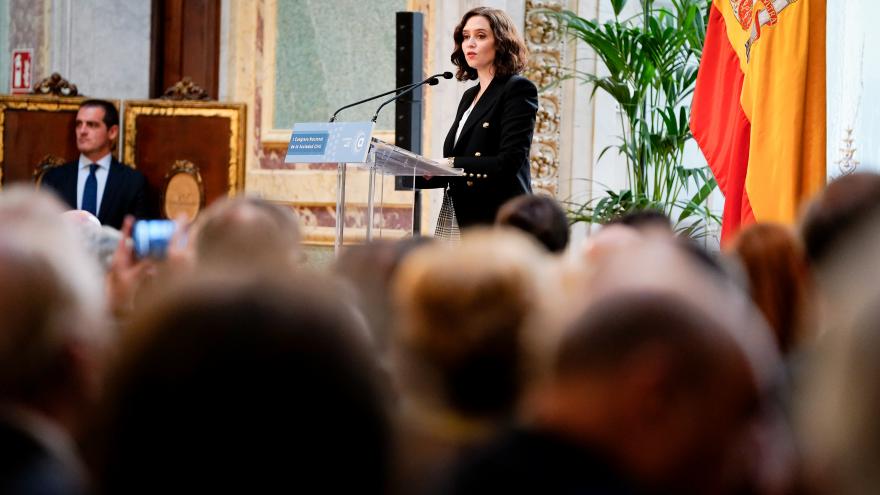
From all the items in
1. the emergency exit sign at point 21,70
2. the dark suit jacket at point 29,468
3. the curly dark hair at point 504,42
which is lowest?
the dark suit jacket at point 29,468


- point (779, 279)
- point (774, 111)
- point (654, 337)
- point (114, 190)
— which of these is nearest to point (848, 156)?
point (774, 111)

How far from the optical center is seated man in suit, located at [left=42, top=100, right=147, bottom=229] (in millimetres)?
6191

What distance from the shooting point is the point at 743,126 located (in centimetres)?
470

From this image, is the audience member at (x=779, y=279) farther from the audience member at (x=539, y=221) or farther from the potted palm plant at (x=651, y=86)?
the potted palm plant at (x=651, y=86)

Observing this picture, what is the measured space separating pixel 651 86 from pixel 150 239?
3.90 meters

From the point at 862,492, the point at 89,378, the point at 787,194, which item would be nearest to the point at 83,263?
the point at 89,378

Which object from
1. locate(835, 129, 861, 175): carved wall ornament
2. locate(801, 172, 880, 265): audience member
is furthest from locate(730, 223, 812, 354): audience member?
locate(835, 129, 861, 175): carved wall ornament

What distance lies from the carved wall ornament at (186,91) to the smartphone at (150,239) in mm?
4370

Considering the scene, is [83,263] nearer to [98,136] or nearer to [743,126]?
[743,126]

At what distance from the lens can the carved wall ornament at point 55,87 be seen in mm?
6559

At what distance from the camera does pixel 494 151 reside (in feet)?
14.3

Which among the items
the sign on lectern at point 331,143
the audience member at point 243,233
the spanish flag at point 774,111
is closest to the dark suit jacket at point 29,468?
the audience member at point 243,233

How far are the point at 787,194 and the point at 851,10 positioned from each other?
2.92 ft

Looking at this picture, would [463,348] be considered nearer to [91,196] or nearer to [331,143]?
[331,143]
